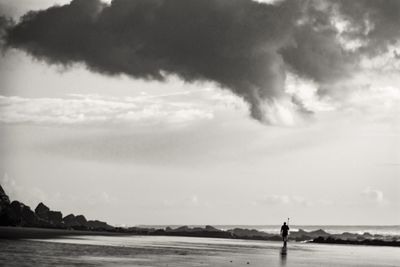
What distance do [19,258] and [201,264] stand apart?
939 cm

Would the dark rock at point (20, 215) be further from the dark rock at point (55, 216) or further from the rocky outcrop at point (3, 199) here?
the dark rock at point (55, 216)

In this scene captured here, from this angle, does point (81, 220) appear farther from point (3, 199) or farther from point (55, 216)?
point (3, 199)

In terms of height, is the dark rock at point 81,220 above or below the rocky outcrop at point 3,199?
below

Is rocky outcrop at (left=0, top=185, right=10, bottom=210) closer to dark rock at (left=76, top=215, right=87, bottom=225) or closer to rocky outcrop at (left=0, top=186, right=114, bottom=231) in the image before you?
rocky outcrop at (left=0, top=186, right=114, bottom=231)

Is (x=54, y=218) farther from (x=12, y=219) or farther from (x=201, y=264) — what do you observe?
(x=201, y=264)

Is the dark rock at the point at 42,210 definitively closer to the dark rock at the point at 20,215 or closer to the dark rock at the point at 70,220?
the dark rock at the point at 70,220

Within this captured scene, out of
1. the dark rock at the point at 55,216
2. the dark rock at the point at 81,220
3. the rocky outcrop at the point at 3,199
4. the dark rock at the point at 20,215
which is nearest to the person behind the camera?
the dark rock at the point at 20,215

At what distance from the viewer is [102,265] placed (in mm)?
32625

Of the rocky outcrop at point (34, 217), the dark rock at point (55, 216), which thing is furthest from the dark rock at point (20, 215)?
the dark rock at point (55, 216)

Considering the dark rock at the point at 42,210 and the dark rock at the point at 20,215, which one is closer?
the dark rock at the point at 20,215

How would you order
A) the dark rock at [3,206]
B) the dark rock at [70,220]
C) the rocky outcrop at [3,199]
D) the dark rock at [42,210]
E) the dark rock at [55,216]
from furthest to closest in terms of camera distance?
the dark rock at [70,220]
the dark rock at [55,216]
the dark rock at [42,210]
the rocky outcrop at [3,199]
the dark rock at [3,206]

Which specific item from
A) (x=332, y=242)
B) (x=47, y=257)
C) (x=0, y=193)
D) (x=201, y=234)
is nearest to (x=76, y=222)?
(x=0, y=193)

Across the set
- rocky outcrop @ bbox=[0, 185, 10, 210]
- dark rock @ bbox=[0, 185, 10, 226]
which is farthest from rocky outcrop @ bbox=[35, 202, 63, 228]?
dark rock @ bbox=[0, 185, 10, 226]

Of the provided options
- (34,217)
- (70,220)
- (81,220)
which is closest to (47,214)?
(70,220)
